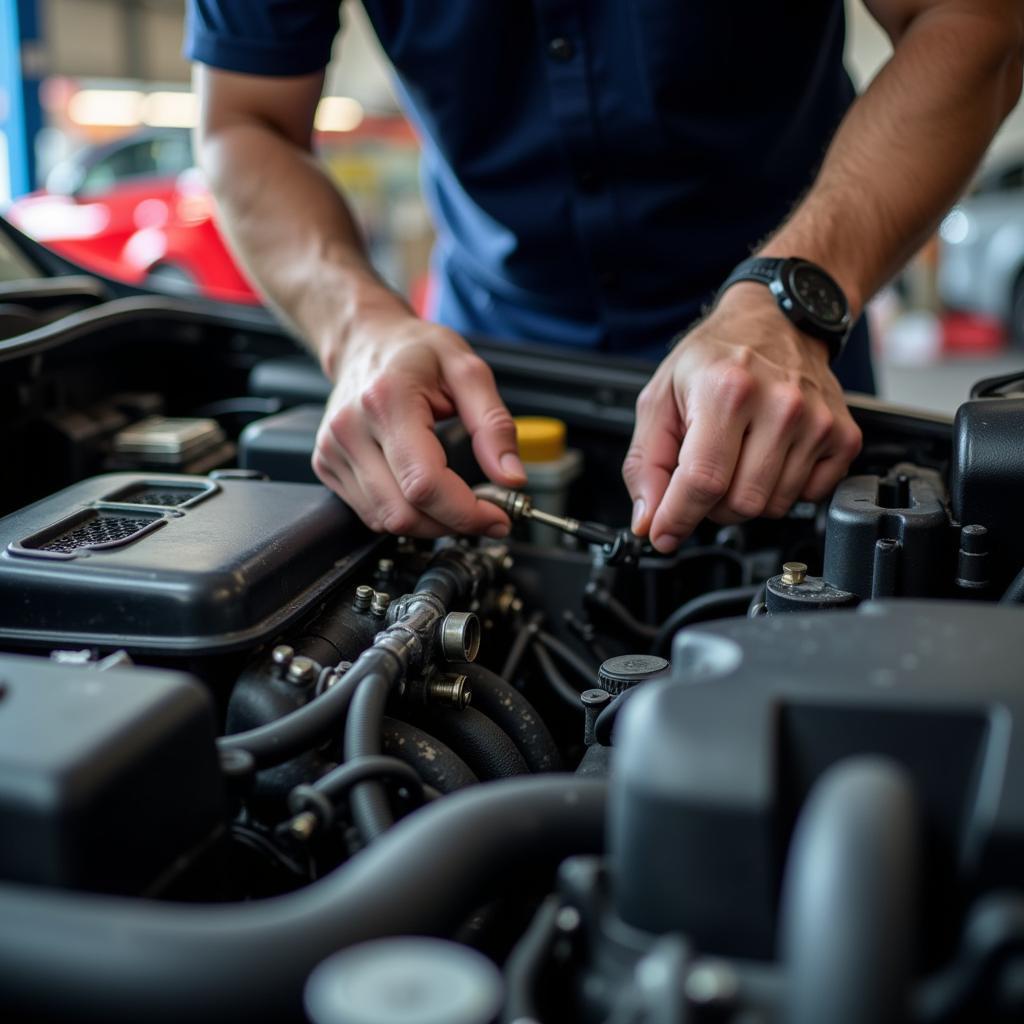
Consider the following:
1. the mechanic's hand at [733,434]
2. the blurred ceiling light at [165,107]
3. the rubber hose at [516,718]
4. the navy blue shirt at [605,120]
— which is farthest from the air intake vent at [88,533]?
the blurred ceiling light at [165,107]

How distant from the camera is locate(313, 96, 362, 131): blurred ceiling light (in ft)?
35.3

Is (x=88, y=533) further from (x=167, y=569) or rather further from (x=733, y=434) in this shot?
(x=733, y=434)

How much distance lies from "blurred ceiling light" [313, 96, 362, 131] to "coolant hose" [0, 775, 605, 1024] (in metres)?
10.6

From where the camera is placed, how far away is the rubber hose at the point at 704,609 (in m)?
0.88

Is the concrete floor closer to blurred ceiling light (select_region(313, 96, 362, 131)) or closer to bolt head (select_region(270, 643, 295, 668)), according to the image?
bolt head (select_region(270, 643, 295, 668))

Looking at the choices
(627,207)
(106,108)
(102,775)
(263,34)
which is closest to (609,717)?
(102,775)

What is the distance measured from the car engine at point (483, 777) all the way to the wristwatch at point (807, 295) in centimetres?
13

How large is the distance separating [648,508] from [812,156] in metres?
0.72

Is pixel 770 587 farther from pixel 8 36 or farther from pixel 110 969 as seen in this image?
pixel 8 36

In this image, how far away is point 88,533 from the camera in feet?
2.52

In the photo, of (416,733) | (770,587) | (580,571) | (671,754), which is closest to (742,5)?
(580,571)

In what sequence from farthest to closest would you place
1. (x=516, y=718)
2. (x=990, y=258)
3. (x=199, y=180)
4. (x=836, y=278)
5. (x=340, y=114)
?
1. (x=340, y=114)
2. (x=990, y=258)
3. (x=199, y=180)
4. (x=836, y=278)
5. (x=516, y=718)

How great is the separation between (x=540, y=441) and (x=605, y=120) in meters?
0.40

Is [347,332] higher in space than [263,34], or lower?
lower
